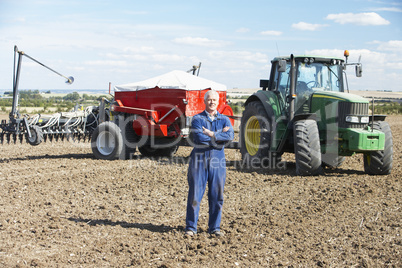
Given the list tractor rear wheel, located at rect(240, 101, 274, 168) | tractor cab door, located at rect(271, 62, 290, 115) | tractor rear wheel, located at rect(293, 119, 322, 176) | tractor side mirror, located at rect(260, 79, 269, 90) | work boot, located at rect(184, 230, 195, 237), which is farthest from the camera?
tractor side mirror, located at rect(260, 79, 269, 90)

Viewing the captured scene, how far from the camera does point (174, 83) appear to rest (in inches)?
412

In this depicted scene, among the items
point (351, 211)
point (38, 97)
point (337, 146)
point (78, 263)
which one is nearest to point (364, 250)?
point (351, 211)

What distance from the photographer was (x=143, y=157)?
11688 millimetres

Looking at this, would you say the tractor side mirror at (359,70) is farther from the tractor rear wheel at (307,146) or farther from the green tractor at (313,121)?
the tractor rear wheel at (307,146)

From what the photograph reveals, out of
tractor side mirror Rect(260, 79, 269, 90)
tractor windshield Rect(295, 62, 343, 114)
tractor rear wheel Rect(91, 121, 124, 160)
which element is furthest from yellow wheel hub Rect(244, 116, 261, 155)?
tractor rear wheel Rect(91, 121, 124, 160)

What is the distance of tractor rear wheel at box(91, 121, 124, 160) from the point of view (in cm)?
1071

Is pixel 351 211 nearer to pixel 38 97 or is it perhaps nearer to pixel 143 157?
pixel 143 157

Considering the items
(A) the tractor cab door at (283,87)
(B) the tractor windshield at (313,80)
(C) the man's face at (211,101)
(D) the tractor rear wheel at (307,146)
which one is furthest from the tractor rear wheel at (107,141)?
(C) the man's face at (211,101)

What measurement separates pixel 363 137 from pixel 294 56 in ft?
6.89

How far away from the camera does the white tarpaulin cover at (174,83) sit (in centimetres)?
1037

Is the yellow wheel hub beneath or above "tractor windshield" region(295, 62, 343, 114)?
beneath

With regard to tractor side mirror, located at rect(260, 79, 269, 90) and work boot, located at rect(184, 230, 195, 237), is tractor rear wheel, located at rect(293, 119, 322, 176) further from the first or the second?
work boot, located at rect(184, 230, 195, 237)

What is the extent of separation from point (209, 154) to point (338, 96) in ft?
14.2

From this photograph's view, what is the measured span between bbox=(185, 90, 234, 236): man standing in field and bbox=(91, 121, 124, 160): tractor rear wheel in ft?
19.2
